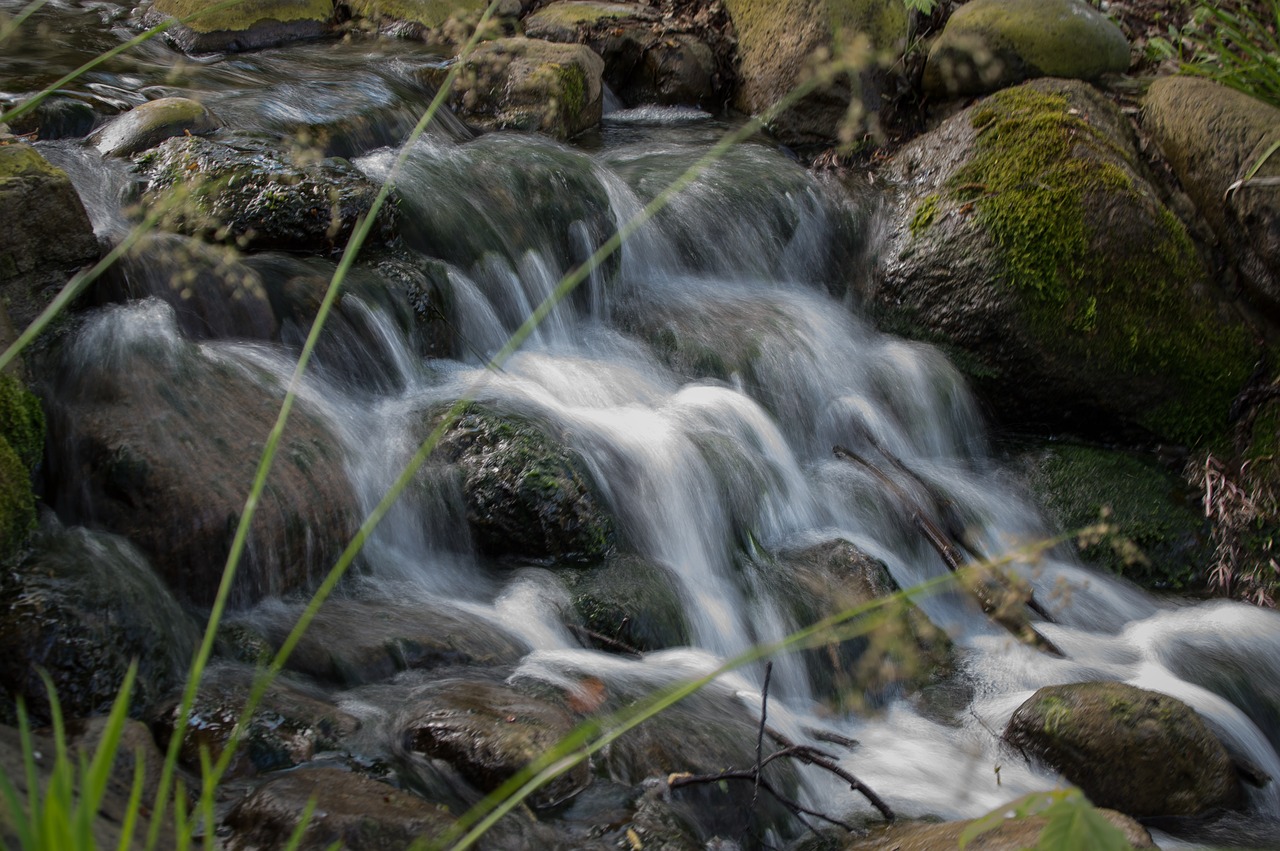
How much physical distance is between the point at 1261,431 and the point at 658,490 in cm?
324

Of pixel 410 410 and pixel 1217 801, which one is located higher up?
pixel 410 410

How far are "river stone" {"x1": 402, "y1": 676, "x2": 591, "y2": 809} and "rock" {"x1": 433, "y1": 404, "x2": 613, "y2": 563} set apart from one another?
3.36ft

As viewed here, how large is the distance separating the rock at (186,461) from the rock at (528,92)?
10.9 feet

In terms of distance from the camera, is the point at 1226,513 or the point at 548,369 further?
the point at 1226,513

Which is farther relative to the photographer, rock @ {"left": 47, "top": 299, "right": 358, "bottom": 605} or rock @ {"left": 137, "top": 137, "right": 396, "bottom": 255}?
rock @ {"left": 137, "top": 137, "right": 396, "bottom": 255}

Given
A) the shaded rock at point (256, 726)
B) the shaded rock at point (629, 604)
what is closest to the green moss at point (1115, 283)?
the shaded rock at point (629, 604)

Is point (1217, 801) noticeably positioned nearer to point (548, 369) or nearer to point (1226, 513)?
point (1226, 513)

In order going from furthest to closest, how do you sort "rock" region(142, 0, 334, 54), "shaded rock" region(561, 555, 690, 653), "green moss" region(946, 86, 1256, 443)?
"rock" region(142, 0, 334, 54), "green moss" region(946, 86, 1256, 443), "shaded rock" region(561, 555, 690, 653)

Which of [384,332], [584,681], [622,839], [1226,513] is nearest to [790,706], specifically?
[584,681]

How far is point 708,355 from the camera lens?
5.28m

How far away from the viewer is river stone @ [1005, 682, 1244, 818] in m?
3.53

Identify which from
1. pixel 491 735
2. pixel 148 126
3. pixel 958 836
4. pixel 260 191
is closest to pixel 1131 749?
pixel 958 836

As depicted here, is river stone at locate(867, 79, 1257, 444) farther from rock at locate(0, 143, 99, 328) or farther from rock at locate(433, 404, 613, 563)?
rock at locate(0, 143, 99, 328)

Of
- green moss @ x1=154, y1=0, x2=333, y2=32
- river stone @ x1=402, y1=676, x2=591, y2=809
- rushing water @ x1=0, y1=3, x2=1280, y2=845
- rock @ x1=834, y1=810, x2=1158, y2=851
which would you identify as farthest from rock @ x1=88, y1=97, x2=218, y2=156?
rock @ x1=834, y1=810, x2=1158, y2=851
